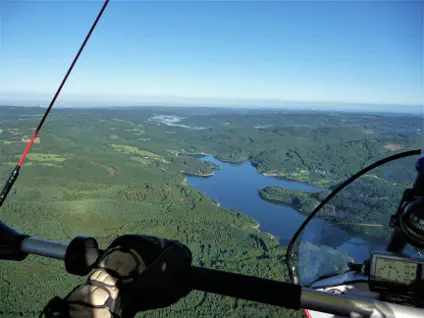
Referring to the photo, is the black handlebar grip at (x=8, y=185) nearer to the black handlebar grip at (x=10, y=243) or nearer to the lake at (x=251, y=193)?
the black handlebar grip at (x=10, y=243)

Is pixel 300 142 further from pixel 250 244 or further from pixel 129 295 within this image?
pixel 129 295

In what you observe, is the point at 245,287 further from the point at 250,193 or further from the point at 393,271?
the point at 250,193

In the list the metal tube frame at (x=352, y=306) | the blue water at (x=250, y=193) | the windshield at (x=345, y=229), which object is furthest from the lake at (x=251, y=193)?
the metal tube frame at (x=352, y=306)

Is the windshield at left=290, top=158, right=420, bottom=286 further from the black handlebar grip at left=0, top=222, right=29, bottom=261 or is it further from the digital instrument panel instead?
the black handlebar grip at left=0, top=222, right=29, bottom=261

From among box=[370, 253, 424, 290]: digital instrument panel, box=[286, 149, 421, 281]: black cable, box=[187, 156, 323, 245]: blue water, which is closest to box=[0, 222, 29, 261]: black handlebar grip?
box=[286, 149, 421, 281]: black cable

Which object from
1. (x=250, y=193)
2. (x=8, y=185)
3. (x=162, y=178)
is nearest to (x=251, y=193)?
(x=250, y=193)
